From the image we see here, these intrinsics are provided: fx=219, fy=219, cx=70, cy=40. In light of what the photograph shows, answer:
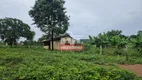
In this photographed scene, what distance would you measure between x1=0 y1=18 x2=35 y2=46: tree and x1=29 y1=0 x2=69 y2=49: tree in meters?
3.35

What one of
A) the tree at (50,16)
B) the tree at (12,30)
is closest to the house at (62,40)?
the tree at (50,16)

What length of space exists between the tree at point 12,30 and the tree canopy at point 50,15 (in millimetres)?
3349

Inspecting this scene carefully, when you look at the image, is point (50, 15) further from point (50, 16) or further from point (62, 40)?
point (62, 40)

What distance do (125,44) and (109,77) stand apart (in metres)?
16.5

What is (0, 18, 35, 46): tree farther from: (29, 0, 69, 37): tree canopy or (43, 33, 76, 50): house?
(43, 33, 76, 50): house

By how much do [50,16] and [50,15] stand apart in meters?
0.17

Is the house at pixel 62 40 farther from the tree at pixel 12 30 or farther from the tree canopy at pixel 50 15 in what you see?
the tree at pixel 12 30

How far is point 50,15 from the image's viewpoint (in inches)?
1454

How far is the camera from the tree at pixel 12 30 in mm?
38688

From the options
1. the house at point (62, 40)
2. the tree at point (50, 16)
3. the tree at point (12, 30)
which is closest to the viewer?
the tree at point (50, 16)

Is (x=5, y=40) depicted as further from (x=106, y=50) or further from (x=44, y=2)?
(x=106, y=50)

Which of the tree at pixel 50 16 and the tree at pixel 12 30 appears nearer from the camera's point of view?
the tree at pixel 50 16

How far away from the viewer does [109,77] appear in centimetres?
922

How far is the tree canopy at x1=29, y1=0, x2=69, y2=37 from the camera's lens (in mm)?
36594
